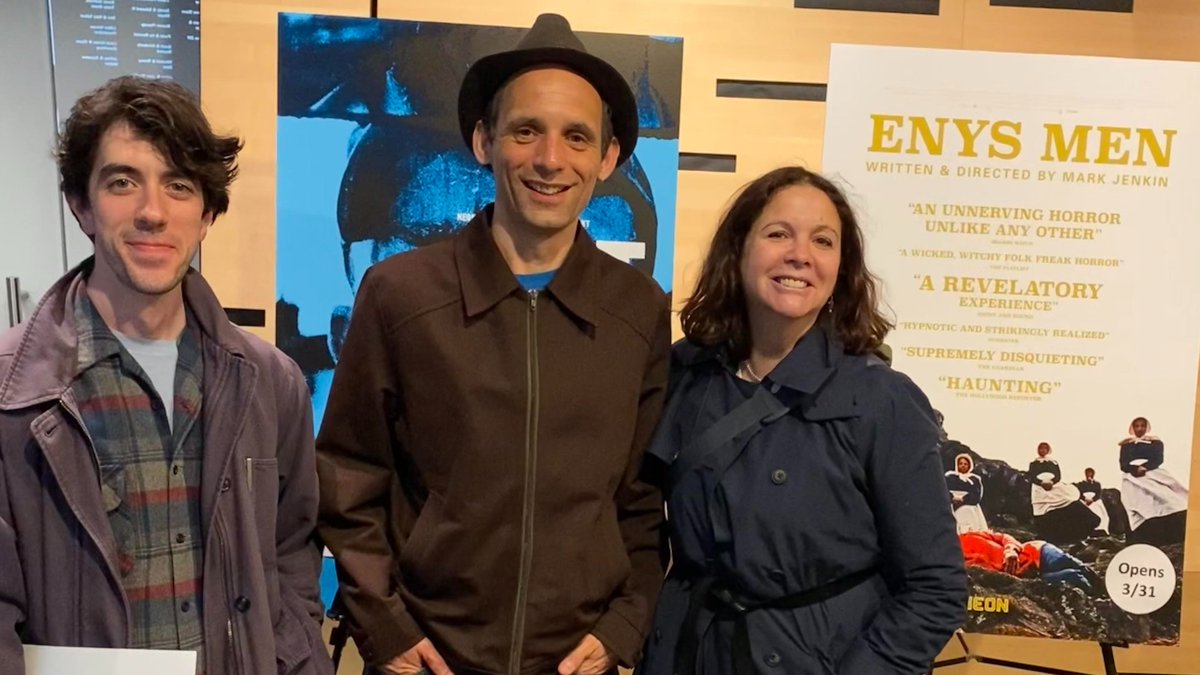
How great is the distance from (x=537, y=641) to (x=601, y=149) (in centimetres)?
85

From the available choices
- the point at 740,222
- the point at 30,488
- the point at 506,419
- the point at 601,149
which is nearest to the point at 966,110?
the point at 740,222

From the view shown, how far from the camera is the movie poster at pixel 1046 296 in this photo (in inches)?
99.7

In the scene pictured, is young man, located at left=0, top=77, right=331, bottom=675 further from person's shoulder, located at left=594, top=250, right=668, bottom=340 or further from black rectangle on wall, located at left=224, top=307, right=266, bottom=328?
black rectangle on wall, located at left=224, top=307, right=266, bottom=328

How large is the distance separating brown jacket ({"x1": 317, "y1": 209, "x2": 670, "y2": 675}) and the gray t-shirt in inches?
11.0

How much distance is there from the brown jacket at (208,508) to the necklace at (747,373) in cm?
75

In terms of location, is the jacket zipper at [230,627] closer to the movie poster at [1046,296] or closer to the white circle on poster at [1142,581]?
the movie poster at [1046,296]

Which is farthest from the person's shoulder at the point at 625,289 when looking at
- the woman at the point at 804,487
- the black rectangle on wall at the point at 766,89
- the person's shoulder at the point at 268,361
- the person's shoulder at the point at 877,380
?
the black rectangle on wall at the point at 766,89

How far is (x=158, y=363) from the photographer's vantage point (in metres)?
1.31

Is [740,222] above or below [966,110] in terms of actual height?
below

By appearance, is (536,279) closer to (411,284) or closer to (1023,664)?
(411,284)

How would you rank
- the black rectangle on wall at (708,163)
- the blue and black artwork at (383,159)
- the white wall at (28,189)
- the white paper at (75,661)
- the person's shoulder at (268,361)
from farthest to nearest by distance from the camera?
1. the white wall at (28,189)
2. the black rectangle on wall at (708,163)
3. the blue and black artwork at (383,159)
4. the person's shoulder at (268,361)
5. the white paper at (75,661)

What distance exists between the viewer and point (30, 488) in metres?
1.19

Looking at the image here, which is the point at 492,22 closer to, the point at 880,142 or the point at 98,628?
the point at 880,142

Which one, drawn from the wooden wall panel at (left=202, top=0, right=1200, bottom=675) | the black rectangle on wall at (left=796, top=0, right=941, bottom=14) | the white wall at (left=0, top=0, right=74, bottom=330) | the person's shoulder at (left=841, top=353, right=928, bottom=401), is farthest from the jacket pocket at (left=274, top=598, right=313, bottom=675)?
the white wall at (left=0, top=0, right=74, bottom=330)
